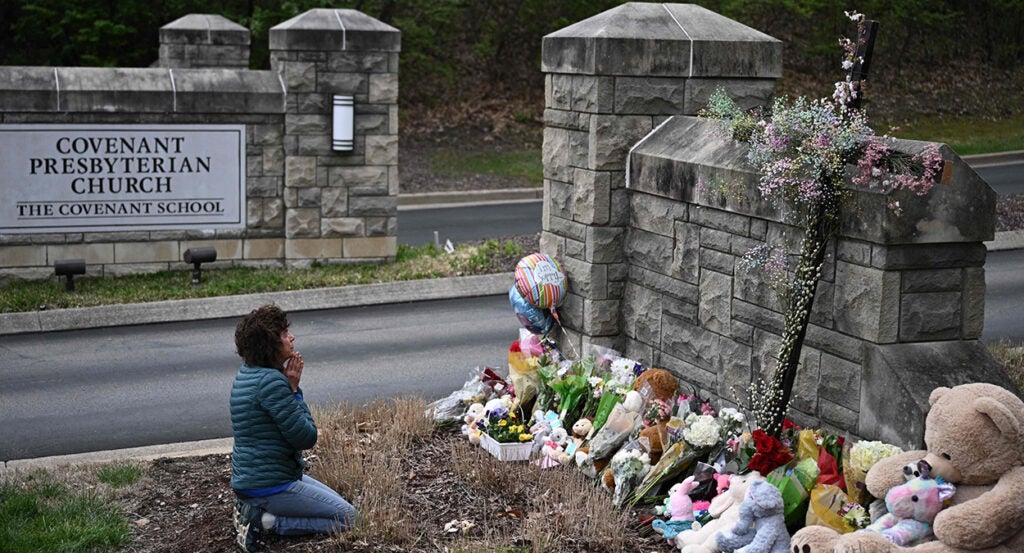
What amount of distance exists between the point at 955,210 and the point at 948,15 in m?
26.0

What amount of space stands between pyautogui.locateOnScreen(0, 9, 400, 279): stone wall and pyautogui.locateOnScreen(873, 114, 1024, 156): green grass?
13877mm

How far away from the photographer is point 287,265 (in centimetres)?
1355

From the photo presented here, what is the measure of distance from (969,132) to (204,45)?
16157 millimetres

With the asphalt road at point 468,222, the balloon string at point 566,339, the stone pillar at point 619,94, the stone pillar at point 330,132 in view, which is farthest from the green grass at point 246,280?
the stone pillar at point 619,94

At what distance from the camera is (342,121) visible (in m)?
13.1

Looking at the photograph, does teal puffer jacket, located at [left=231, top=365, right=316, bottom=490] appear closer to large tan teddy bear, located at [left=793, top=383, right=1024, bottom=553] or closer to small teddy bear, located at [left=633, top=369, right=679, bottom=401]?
small teddy bear, located at [left=633, top=369, right=679, bottom=401]

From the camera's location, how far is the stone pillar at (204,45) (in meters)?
19.1

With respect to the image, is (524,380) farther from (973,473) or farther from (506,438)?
(973,473)

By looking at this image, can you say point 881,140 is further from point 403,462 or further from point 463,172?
point 463,172

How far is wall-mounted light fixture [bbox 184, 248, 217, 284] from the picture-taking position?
1264 centimetres

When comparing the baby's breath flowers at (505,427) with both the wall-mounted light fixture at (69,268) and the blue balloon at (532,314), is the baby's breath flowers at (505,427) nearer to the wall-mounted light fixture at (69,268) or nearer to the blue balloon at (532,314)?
the blue balloon at (532,314)

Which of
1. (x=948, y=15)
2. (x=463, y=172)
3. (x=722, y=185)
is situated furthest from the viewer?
(x=948, y=15)

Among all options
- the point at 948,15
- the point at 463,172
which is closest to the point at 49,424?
the point at 463,172

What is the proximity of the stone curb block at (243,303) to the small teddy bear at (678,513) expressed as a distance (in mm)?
6958
